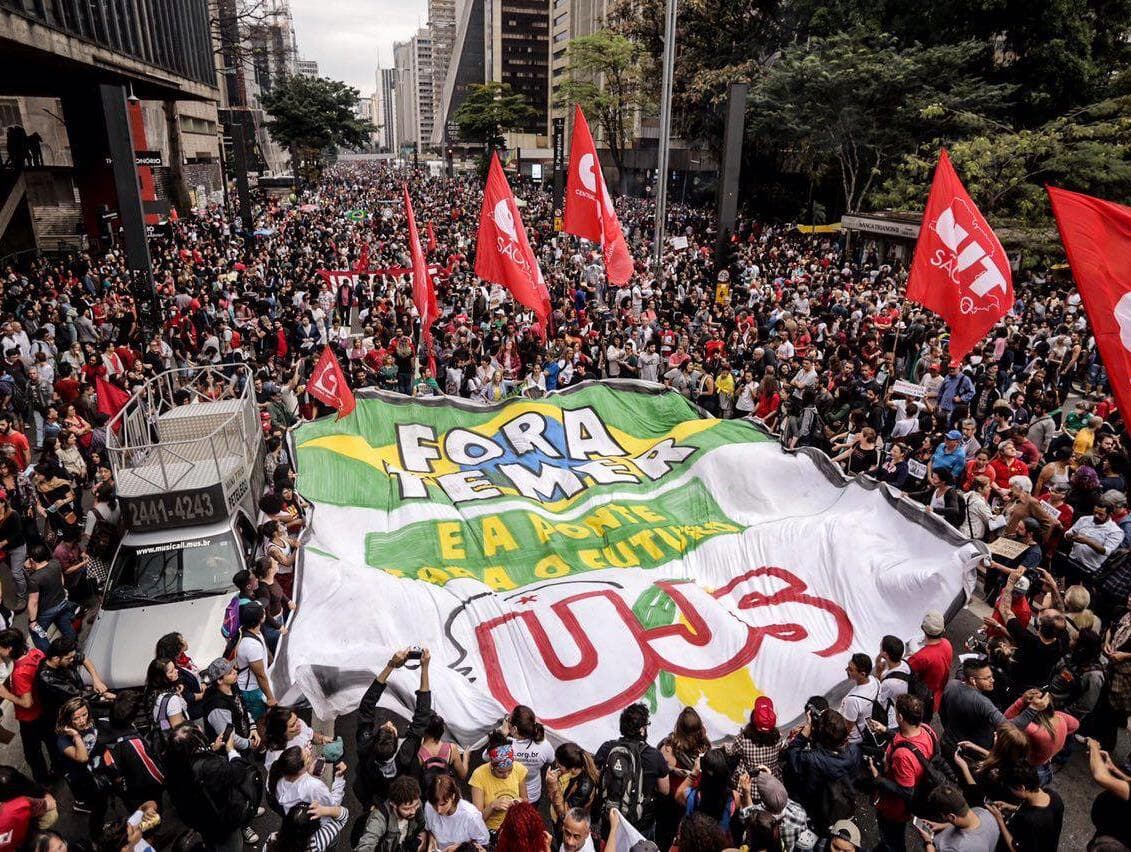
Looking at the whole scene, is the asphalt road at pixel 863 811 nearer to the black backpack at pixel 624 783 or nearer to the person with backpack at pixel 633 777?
the person with backpack at pixel 633 777

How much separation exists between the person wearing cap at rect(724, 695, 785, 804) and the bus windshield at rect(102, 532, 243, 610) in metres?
5.19

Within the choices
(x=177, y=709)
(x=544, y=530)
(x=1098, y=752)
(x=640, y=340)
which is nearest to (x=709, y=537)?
(x=544, y=530)

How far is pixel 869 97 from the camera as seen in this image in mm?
31750

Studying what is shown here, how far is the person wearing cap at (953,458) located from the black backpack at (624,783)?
622cm

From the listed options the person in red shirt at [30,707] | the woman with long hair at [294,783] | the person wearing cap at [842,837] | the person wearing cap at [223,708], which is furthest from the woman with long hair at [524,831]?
the person in red shirt at [30,707]

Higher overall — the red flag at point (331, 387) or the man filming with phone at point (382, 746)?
the red flag at point (331, 387)

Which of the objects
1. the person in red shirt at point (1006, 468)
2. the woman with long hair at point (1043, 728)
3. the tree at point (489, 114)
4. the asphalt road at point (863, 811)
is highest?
the tree at point (489, 114)

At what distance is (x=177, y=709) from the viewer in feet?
17.4

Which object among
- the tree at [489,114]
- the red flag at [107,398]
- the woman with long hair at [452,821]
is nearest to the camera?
the woman with long hair at [452,821]

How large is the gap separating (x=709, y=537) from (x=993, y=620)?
9.45 ft

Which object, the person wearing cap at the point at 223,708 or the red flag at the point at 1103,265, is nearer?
the red flag at the point at 1103,265

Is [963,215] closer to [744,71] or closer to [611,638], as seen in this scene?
[611,638]

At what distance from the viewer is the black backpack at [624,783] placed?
4746mm

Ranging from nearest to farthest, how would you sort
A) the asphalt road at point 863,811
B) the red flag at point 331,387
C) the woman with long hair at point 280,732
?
the woman with long hair at point 280,732, the asphalt road at point 863,811, the red flag at point 331,387
